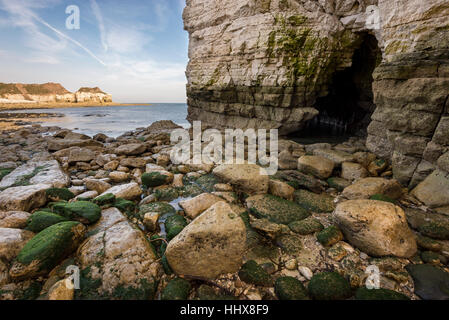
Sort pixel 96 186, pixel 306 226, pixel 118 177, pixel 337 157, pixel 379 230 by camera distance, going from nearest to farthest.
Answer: pixel 379 230, pixel 306 226, pixel 96 186, pixel 118 177, pixel 337 157

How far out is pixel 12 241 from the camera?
2.90 metres

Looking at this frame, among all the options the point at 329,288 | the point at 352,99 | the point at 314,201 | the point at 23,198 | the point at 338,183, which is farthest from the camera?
the point at 352,99

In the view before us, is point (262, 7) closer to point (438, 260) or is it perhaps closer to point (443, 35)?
point (443, 35)

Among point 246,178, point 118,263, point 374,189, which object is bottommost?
point 118,263

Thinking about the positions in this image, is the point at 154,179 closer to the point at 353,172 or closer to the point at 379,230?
the point at 379,230

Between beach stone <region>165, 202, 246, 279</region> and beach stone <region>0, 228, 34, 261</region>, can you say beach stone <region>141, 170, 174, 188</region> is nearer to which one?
beach stone <region>0, 228, 34, 261</region>

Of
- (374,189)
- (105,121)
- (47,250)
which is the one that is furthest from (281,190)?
(105,121)

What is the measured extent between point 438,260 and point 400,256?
537 millimetres

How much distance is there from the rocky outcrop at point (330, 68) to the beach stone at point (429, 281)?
116 inches

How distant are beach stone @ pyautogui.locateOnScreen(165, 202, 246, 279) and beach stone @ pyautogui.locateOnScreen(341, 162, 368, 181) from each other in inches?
178

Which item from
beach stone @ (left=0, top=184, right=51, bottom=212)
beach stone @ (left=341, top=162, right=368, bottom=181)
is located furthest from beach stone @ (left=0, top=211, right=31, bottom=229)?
beach stone @ (left=341, top=162, right=368, bottom=181)

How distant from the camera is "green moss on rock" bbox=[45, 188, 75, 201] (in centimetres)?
449

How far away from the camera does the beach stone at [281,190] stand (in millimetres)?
4914

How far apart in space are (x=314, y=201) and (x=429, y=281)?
2.35 m
